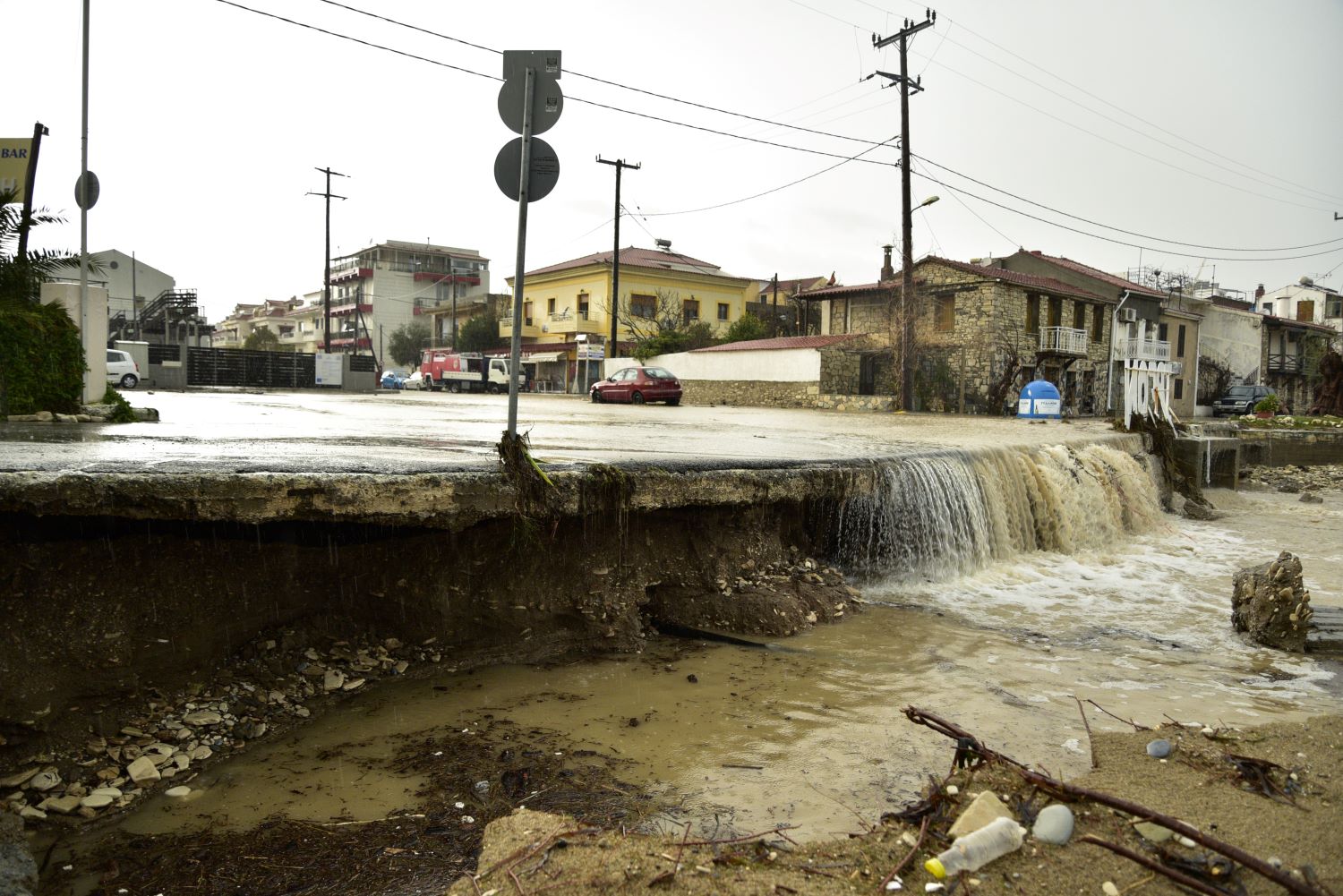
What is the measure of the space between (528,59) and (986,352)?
30.1 metres

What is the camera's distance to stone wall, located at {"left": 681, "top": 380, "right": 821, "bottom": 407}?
31.2 metres

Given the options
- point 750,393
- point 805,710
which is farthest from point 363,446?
point 750,393

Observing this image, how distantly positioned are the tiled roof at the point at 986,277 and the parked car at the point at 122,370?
26960 millimetres

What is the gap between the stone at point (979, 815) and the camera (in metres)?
2.51

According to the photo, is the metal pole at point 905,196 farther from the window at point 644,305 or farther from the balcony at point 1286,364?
the balcony at point 1286,364

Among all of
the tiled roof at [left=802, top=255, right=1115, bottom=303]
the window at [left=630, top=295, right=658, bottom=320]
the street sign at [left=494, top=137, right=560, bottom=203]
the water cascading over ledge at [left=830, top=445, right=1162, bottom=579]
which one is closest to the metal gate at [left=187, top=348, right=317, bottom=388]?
the window at [left=630, top=295, right=658, bottom=320]

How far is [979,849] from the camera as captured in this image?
2379 millimetres

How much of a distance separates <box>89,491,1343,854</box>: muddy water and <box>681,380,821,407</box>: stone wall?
24.0 m

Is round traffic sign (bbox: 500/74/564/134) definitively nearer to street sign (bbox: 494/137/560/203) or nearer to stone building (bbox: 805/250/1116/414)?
street sign (bbox: 494/137/560/203)

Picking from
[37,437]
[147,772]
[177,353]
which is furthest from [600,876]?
[177,353]

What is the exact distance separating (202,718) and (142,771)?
39 centimetres

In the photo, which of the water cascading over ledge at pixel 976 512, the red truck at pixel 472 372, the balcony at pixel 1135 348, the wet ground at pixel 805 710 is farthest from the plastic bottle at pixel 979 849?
the red truck at pixel 472 372

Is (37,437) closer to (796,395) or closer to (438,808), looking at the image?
(438,808)

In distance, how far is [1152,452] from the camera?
15.4 meters
